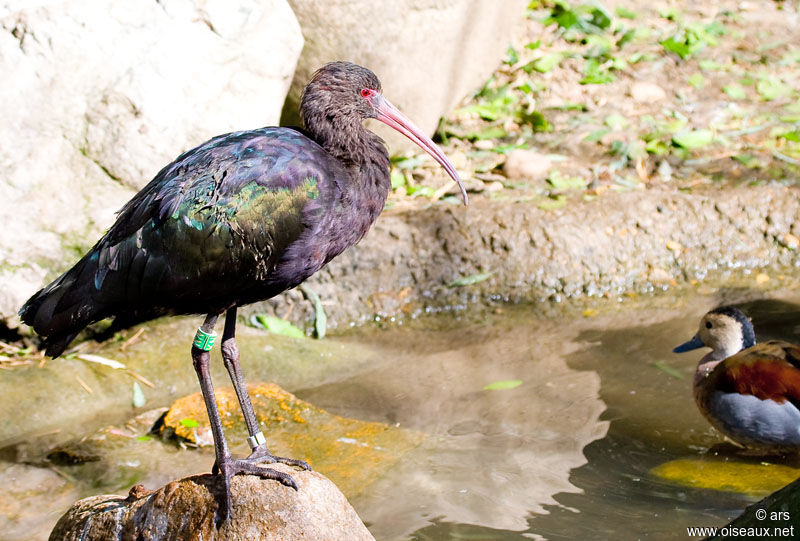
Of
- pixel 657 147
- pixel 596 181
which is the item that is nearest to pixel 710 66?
pixel 657 147

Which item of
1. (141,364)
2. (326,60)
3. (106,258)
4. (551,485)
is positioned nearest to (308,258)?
(106,258)

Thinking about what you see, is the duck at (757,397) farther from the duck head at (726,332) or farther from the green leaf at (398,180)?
the green leaf at (398,180)

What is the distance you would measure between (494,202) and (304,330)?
1.80 m

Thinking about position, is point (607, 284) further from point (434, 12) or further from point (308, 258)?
point (308, 258)

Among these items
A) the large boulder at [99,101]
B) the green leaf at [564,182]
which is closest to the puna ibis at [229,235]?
the large boulder at [99,101]

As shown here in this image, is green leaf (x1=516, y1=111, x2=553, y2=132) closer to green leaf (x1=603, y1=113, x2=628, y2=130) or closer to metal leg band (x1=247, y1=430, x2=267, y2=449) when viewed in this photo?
green leaf (x1=603, y1=113, x2=628, y2=130)

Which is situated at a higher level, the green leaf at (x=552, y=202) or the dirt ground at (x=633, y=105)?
the dirt ground at (x=633, y=105)

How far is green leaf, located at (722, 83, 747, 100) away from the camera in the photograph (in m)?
8.78

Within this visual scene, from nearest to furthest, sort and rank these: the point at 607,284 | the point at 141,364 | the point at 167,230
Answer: the point at 167,230 → the point at 141,364 → the point at 607,284

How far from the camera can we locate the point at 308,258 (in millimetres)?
4047

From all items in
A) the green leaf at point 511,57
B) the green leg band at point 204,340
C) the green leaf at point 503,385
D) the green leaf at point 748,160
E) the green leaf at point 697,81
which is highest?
the green leaf at point 511,57

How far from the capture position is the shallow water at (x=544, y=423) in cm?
454

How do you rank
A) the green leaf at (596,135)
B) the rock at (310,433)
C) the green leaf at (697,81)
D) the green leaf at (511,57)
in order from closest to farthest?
the rock at (310,433)
the green leaf at (596,135)
the green leaf at (697,81)
the green leaf at (511,57)

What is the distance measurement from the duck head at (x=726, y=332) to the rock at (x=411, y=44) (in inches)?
116
